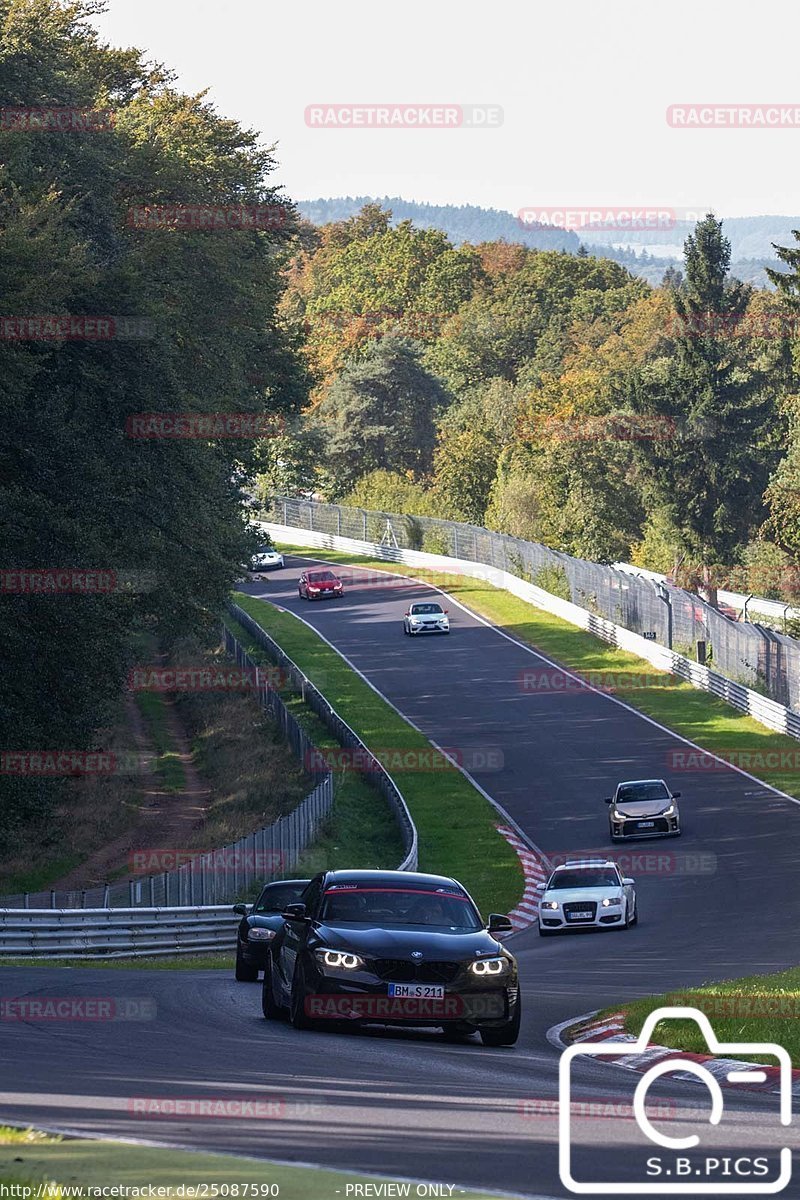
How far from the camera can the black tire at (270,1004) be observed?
49.9ft

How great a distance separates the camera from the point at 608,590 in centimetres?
7044

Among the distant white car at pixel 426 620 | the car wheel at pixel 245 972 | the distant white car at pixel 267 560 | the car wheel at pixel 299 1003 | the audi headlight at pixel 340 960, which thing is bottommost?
the distant white car at pixel 426 620

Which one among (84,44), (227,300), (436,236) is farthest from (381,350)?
(227,300)

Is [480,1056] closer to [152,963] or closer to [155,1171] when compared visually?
[155,1171]

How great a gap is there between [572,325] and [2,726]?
418 feet

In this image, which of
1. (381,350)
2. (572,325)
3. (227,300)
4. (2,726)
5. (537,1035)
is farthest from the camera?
(572,325)

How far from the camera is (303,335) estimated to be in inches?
2506

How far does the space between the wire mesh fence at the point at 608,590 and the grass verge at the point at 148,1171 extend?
43982mm

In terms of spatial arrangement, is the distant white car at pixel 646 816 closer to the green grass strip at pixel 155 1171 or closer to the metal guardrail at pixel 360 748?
the metal guardrail at pixel 360 748

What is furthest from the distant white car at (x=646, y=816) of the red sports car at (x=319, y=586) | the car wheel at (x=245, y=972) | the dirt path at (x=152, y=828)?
the red sports car at (x=319, y=586)

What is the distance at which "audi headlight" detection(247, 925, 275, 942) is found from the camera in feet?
68.2

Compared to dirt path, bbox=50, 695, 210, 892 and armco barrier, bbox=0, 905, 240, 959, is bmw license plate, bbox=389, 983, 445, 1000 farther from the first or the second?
dirt path, bbox=50, 695, 210, 892

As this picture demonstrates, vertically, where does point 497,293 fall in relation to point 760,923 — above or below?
above

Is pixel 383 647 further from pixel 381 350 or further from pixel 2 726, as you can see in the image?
pixel 381 350
